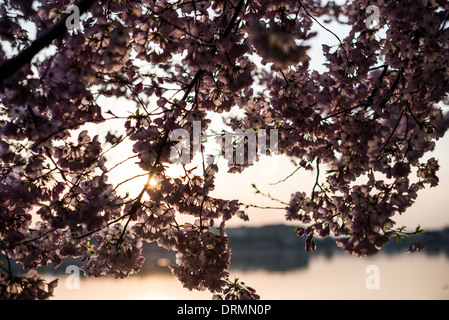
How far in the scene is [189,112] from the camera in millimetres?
3064

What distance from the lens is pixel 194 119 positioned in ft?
10.0

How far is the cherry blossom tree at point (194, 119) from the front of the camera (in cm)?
248

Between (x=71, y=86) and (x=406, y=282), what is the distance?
32.0 meters

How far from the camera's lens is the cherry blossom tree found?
2482 millimetres
